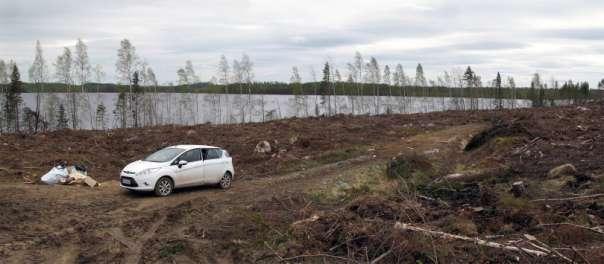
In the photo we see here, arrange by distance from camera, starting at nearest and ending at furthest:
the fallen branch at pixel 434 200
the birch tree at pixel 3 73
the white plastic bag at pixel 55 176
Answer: the fallen branch at pixel 434 200, the white plastic bag at pixel 55 176, the birch tree at pixel 3 73

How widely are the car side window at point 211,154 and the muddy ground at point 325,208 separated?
4.09 ft

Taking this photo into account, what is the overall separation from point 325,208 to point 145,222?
5.42 m

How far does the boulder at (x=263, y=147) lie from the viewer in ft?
93.8

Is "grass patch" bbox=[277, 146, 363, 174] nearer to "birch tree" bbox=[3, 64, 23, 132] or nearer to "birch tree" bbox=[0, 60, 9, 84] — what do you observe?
"birch tree" bbox=[3, 64, 23, 132]

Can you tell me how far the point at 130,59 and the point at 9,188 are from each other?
1779 inches

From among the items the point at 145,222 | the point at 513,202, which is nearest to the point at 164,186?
the point at 145,222

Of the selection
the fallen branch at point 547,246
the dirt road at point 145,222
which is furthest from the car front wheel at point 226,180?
the fallen branch at point 547,246

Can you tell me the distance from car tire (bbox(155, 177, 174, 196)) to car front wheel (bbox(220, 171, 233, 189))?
94.2 inches

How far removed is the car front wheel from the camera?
20.7m

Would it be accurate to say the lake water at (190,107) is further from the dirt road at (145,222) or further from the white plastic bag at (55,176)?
the dirt road at (145,222)

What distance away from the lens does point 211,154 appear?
20359 millimetres

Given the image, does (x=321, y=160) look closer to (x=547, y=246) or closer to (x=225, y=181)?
(x=225, y=181)

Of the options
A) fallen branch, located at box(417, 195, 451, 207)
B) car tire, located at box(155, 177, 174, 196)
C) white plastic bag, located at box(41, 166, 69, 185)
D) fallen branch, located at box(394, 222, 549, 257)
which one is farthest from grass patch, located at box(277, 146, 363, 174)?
fallen branch, located at box(394, 222, 549, 257)

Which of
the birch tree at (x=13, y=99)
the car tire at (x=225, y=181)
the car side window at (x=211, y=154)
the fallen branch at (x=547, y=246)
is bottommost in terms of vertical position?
the car tire at (x=225, y=181)
